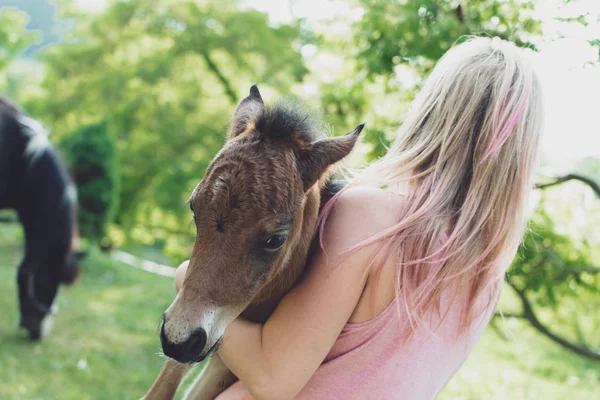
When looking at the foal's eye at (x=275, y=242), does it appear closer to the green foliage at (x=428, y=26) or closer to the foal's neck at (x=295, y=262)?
the foal's neck at (x=295, y=262)

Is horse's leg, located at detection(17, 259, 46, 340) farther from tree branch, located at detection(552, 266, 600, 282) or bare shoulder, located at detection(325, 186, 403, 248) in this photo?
bare shoulder, located at detection(325, 186, 403, 248)

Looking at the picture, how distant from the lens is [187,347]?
1.39 metres

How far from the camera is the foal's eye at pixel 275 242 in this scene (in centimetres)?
153

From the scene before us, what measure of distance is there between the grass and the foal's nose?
3201mm

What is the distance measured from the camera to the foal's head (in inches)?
56.7

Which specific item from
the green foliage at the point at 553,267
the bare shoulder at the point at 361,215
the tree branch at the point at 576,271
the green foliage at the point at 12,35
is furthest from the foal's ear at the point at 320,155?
the green foliage at the point at 12,35

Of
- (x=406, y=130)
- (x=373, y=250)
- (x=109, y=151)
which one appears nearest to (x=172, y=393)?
(x=373, y=250)

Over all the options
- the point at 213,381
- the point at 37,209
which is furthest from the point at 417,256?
the point at 37,209

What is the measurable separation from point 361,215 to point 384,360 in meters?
0.38

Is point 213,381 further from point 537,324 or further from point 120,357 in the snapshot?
point 120,357

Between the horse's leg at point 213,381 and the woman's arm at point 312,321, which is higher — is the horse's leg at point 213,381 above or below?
below

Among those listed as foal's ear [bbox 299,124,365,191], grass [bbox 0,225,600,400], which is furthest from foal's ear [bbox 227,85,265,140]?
grass [bbox 0,225,600,400]

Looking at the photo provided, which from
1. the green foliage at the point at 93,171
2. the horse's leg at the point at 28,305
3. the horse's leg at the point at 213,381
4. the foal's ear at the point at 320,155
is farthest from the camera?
the green foliage at the point at 93,171

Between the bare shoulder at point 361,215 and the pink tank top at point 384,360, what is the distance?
7.9 inches
